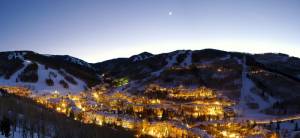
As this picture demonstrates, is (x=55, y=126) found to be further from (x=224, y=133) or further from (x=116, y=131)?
(x=224, y=133)

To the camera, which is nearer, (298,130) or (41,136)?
(41,136)

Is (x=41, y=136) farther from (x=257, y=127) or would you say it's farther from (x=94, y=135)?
(x=257, y=127)

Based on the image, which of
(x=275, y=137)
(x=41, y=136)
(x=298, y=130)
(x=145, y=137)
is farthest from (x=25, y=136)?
(x=298, y=130)

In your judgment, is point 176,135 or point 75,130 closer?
point 75,130

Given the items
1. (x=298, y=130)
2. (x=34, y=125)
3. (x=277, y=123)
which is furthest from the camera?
(x=277, y=123)

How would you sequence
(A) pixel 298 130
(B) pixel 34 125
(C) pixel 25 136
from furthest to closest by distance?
(A) pixel 298 130, (B) pixel 34 125, (C) pixel 25 136

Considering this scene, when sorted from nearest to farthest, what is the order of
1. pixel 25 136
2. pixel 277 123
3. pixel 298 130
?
pixel 25 136, pixel 298 130, pixel 277 123

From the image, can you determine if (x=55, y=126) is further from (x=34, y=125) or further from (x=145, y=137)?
(x=145, y=137)

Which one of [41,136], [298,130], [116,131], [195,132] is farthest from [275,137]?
[41,136]

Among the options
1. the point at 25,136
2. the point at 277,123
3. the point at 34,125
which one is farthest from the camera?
the point at 277,123
